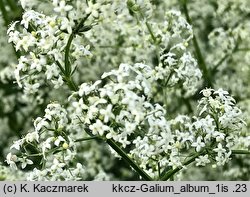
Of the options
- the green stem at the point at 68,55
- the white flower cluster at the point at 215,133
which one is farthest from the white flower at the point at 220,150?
the green stem at the point at 68,55

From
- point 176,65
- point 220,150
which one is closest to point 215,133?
point 220,150

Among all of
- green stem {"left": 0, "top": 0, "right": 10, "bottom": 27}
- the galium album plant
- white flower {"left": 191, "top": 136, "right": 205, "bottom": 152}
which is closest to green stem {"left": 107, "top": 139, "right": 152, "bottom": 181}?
the galium album plant

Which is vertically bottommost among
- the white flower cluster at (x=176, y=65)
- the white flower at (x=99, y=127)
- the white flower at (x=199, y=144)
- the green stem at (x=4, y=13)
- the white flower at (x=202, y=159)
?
the white flower at (x=202, y=159)

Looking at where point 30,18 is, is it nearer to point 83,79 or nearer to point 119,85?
point 119,85

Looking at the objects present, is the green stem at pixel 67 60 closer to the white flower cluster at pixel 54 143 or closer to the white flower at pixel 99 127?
the white flower cluster at pixel 54 143

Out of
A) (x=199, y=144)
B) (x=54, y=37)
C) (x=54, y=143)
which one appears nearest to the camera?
(x=54, y=37)

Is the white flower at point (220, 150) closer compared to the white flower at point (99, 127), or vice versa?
the white flower at point (99, 127)

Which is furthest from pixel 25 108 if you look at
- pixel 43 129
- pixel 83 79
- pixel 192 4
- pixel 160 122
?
pixel 160 122

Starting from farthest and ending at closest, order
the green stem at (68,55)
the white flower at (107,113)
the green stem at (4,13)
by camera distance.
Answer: the green stem at (4,13), the green stem at (68,55), the white flower at (107,113)

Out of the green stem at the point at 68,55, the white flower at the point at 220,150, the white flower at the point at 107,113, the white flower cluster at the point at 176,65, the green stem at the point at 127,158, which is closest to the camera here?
the white flower at the point at 107,113

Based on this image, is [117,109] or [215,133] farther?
[215,133]

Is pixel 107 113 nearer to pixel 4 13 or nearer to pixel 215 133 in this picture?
pixel 215 133
